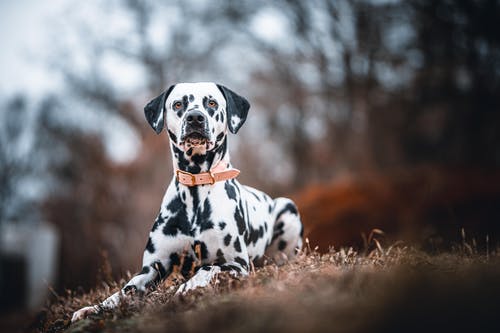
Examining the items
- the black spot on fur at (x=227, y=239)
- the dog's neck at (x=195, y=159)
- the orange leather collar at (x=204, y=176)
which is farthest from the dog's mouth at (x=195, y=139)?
the black spot on fur at (x=227, y=239)

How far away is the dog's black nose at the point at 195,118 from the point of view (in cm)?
378

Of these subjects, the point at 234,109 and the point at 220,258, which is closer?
the point at 220,258

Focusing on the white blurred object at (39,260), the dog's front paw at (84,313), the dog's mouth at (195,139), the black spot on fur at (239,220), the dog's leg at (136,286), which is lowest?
the white blurred object at (39,260)

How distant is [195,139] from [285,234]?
179cm

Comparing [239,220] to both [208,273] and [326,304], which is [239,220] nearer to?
[208,273]

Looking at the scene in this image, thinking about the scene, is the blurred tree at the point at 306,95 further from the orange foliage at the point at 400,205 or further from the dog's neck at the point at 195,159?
the dog's neck at the point at 195,159

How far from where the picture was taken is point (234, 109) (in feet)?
14.1

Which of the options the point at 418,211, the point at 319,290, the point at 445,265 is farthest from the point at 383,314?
the point at 418,211

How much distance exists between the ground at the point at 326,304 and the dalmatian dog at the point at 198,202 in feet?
1.03

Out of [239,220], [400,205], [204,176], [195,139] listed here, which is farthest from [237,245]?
[400,205]

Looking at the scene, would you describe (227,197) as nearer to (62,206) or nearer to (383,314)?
(383,314)

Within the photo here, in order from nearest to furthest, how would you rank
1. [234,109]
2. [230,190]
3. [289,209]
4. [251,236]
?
[230,190] → [234,109] → [251,236] → [289,209]

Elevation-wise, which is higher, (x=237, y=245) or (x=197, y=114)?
(x=197, y=114)

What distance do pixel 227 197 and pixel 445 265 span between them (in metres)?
1.81
